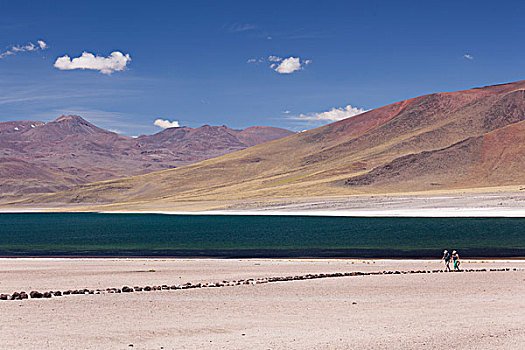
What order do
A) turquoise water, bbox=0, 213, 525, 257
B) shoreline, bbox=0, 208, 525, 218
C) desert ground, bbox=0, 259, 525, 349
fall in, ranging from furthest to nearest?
shoreline, bbox=0, 208, 525, 218
turquoise water, bbox=0, 213, 525, 257
desert ground, bbox=0, 259, 525, 349

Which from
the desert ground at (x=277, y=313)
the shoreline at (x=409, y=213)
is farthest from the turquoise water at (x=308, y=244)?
the shoreline at (x=409, y=213)

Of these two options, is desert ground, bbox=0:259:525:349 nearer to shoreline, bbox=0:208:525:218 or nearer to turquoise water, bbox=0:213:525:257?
turquoise water, bbox=0:213:525:257

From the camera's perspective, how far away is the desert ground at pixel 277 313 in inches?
594

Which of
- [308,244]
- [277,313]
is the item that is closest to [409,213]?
[308,244]

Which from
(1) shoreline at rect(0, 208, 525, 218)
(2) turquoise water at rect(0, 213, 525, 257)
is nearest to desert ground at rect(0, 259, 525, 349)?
(2) turquoise water at rect(0, 213, 525, 257)

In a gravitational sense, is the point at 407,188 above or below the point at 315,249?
above

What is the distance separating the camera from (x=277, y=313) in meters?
19.1

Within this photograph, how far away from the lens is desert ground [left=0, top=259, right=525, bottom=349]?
1509 cm

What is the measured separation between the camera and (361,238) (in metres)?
58.7

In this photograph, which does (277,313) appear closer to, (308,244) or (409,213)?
(308,244)

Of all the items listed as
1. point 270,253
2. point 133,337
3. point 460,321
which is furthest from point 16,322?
point 270,253

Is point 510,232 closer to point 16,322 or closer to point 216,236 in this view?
point 216,236

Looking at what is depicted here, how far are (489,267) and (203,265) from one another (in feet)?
55.3

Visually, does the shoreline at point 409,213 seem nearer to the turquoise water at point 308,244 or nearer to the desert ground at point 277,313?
the turquoise water at point 308,244
